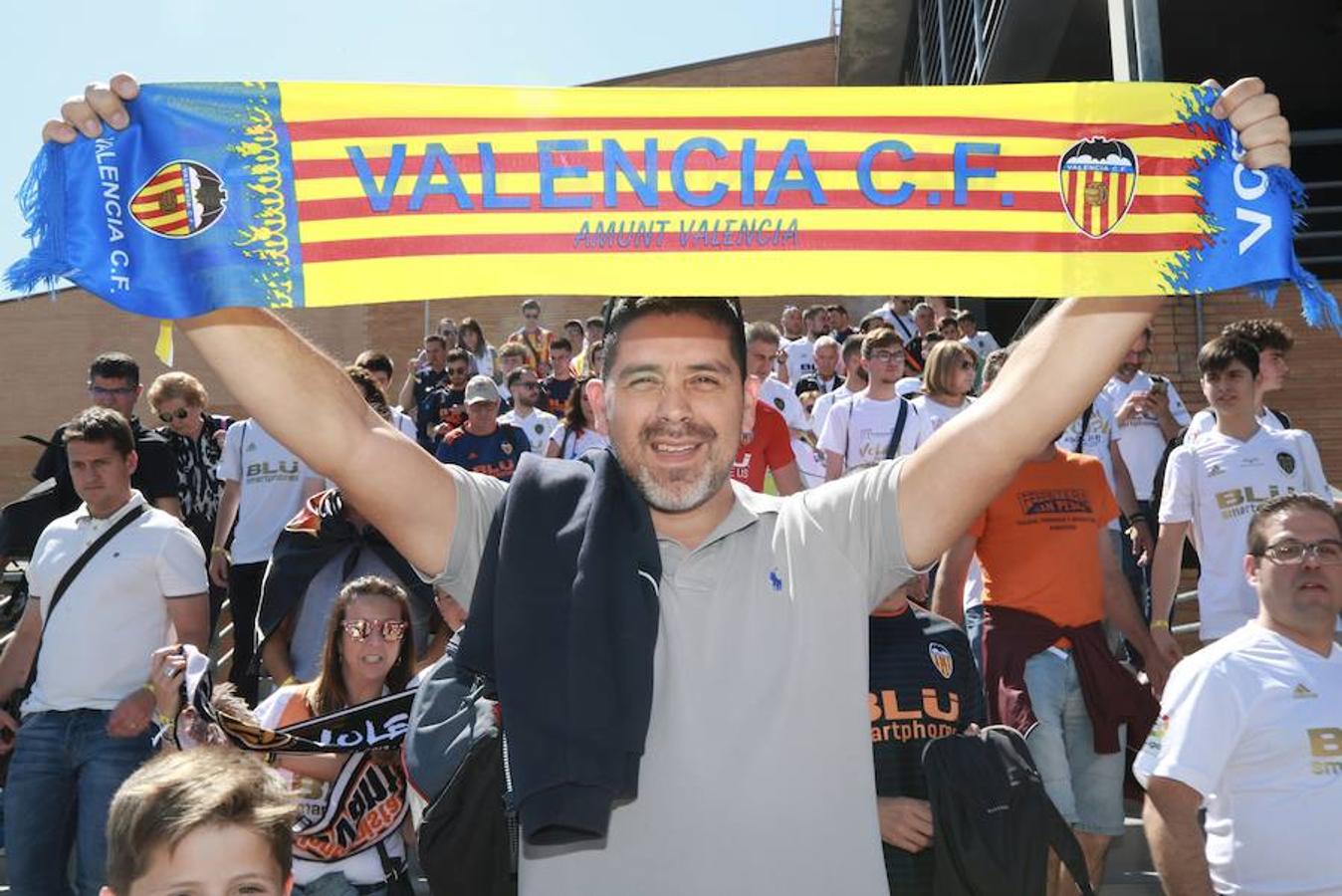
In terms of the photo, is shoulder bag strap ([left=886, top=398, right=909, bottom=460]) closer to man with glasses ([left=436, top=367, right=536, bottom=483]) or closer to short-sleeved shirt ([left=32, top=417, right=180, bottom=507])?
man with glasses ([left=436, top=367, right=536, bottom=483])

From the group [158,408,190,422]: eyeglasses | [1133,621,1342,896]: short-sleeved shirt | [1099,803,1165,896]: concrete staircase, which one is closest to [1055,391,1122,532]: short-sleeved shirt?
[1099,803,1165,896]: concrete staircase

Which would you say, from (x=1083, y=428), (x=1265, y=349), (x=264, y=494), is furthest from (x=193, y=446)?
(x=1265, y=349)

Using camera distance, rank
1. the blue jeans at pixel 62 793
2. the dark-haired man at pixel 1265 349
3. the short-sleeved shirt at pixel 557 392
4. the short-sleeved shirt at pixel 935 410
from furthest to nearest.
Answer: the short-sleeved shirt at pixel 557 392
the short-sleeved shirt at pixel 935 410
the dark-haired man at pixel 1265 349
the blue jeans at pixel 62 793

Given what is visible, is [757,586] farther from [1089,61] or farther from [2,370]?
[2,370]

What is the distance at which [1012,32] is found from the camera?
1359cm

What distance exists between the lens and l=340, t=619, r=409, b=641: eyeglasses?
5.46m

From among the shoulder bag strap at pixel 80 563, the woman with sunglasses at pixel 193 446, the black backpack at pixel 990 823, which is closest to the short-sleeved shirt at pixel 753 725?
the black backpack at pixel 990 823

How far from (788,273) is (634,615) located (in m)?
0.80

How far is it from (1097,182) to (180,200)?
1.77 meters

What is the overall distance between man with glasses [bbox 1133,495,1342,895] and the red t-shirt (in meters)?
3.20

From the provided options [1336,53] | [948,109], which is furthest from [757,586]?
[1336,53]

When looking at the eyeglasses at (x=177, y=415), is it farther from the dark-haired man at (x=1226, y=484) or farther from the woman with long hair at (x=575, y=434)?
the dark-haired man at (x=1226, y=484)

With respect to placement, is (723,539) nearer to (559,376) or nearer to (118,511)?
(118,511)

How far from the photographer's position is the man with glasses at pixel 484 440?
9086 mm
